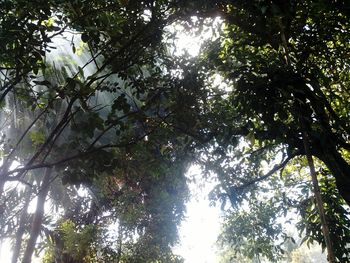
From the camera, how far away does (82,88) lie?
3.54 m

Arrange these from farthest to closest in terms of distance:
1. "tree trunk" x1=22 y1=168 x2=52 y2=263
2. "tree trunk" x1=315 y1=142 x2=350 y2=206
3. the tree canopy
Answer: "tree trunk" x1=22 y1=168 x2=52 y2=263 → "tree trunk" x1=315 y1=142 x2=350 y2=206 → the tree canopy

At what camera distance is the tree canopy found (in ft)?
12.0

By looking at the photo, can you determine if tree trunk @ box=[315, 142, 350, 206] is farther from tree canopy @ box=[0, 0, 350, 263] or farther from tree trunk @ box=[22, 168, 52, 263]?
tree trunk @ box=[22, 168, 52, 263]

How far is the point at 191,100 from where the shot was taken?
5.37 m

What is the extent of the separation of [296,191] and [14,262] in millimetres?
9171

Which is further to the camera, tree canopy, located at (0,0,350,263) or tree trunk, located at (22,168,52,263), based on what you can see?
tree trunk, located at (22,168,52,263)

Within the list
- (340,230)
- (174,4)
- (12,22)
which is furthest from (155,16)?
(340,230)

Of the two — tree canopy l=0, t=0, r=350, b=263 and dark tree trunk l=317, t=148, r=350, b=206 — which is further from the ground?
tree canopy l=0, t=0, r=350, b=263

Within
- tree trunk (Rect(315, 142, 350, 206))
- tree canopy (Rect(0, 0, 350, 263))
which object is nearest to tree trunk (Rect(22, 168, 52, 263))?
tree canopy (Rect(0, 0, 350, 263))

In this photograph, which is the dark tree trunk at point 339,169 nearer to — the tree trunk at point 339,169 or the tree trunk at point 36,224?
the tree trunk at point 339,169

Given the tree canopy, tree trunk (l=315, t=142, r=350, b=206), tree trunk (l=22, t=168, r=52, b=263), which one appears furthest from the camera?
tree trunk (l=22, t=168, r=52, b=263)

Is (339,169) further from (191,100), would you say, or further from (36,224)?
(36,224)

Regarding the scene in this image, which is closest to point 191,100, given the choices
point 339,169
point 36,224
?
point 339,169

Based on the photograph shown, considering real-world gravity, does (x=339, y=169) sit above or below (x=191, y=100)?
below
